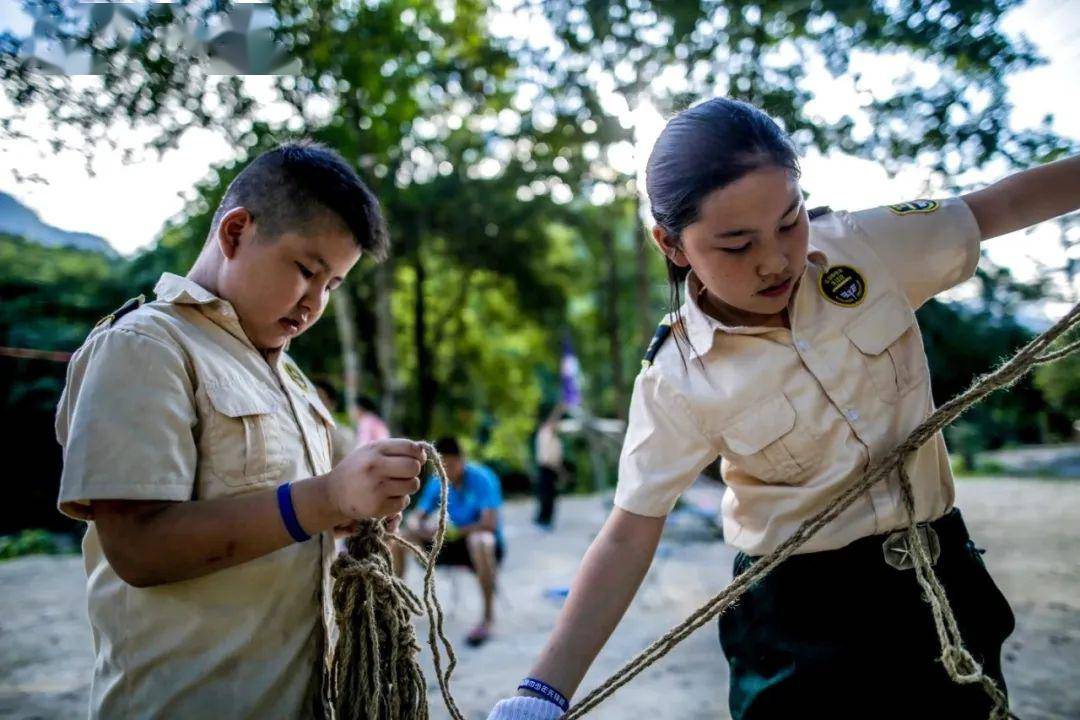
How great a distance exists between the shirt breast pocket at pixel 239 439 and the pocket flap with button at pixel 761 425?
90 centimetres

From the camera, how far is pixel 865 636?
4.45 ft

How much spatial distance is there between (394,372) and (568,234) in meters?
8.53

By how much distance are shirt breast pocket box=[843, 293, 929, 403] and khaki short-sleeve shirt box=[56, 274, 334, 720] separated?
1.16m

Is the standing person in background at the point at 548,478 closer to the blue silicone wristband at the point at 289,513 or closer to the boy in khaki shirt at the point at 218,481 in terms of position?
the boy in khaki shirt at the point at 218,481

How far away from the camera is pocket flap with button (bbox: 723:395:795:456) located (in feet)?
4.68

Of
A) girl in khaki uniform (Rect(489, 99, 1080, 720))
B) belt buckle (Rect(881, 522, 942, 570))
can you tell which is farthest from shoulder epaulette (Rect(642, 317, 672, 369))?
belt buckle (Rect(881, 522, 942, 570))

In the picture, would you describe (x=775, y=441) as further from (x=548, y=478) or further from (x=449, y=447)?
(x=548, y=478)

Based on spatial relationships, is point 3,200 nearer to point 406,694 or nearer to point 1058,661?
point 406,694

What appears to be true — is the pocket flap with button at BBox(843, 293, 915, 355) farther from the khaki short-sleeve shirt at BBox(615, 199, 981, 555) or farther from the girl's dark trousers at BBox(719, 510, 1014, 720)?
the girl's dark trousers at BBox(719, 510, 1014, 720)

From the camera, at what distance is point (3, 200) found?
104 inches

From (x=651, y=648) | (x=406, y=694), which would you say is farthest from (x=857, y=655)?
(x=406, y=694)

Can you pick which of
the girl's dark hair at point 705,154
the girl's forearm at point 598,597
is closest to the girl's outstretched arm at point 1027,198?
the girl's dark hair at point 705,154

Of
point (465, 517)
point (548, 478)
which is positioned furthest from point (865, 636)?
point (548, 478)

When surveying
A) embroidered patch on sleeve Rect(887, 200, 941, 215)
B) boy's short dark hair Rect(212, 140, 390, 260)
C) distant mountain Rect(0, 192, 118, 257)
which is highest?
distant mountain Rect(0, 192, 118, 257)
